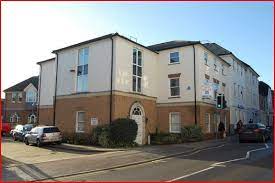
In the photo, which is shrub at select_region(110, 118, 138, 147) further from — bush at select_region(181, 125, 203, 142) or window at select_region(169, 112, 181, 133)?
window at select_region(169, 112, 181, 133)

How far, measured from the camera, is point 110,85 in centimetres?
2388

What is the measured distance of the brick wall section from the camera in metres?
32.0

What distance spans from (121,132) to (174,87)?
9.54 metres

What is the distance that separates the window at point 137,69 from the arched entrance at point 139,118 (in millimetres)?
1459

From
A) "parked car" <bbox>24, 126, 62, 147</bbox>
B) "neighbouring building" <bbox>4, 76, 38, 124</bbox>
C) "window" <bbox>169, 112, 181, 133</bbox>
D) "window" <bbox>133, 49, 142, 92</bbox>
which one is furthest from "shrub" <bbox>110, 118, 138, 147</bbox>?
"neighbouring building" <bbox>4, 76, 38, 124</bbox>

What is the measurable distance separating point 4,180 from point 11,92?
44.3 meters

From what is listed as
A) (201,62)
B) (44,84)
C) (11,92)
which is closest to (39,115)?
(44,84)

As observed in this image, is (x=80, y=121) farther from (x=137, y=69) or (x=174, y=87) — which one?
(x=174, y=87)

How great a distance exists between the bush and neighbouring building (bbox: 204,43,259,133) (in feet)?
37.2

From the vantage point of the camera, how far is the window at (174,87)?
2994 centimetres

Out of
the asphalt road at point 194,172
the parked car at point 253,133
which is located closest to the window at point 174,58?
the parked car at point 253,133

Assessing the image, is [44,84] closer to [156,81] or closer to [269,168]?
[156,81]

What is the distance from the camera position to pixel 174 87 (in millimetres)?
30094

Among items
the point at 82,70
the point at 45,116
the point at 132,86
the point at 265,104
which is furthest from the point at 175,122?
the point at 265,104
